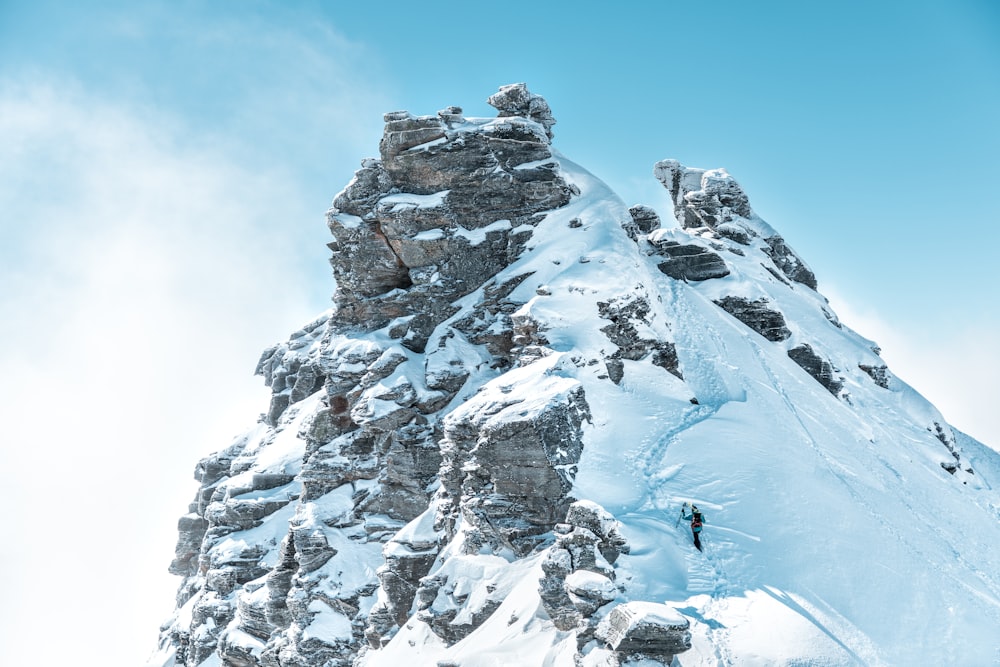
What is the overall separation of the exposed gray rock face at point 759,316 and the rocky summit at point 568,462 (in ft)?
0.64

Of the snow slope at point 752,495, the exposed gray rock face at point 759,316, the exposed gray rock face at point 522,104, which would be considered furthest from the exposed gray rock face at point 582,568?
the exposed gray rock face at point 522,104

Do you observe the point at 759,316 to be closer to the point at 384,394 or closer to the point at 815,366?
the point at 815,366

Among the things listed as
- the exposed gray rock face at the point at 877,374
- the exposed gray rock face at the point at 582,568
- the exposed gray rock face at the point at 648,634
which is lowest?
the exposed gray rock face at the point at 648,634

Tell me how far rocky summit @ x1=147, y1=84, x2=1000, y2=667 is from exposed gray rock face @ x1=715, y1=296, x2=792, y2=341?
0.64ft

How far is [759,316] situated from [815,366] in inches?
193

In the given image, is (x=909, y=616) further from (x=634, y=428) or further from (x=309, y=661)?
(x=309, y=661)

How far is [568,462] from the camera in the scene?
98.0 ft

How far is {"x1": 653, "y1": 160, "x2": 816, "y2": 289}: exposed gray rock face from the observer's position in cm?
6344

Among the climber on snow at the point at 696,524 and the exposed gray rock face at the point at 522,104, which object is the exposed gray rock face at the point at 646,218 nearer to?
the exposed gray rock face at the point at 522,104

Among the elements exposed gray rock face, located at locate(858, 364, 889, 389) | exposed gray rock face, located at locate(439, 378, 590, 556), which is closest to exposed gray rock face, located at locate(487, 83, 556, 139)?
exposed gray rock face, located at locate(439, 378, 590, 556)

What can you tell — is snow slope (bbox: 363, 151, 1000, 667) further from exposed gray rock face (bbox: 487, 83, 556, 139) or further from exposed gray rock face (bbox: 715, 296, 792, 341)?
exposed gray rock face (bbox: 487, 83, 556, 139)

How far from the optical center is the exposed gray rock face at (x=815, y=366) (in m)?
46.7

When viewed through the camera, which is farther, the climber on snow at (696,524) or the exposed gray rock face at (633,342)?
the exposed gray rock face at (633,342)

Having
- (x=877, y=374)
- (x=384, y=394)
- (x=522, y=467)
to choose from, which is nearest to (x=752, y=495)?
(x=522, y=467)
